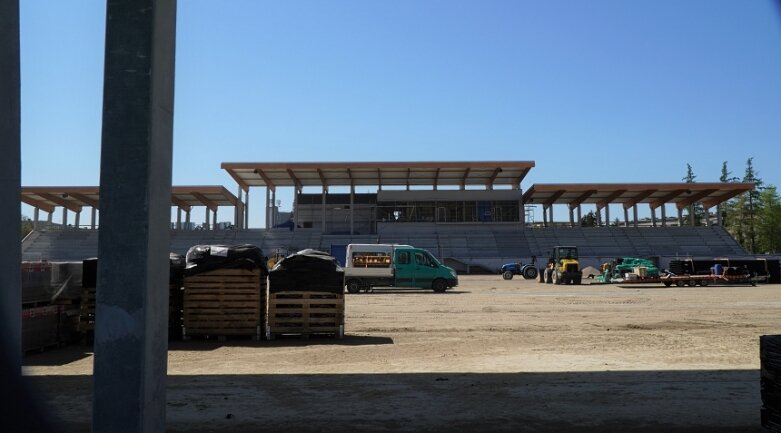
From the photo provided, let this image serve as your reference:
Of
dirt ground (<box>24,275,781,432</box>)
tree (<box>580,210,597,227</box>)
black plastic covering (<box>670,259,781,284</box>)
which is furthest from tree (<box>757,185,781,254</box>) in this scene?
dirt ground (<box>24,275,781,432</box>)

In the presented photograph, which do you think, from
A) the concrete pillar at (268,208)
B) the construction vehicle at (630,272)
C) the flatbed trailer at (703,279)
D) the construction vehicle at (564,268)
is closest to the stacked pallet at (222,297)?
the construction vehicle at (564,268)

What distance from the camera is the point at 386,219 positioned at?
63.8 metres

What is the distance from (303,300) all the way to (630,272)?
2958 centimetres

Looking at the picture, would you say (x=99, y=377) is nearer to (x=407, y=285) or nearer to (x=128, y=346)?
(x=128, y=346)

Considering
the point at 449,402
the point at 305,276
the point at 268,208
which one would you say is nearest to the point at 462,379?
the point at 449,402

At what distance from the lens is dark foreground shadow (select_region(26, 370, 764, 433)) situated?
586 cm

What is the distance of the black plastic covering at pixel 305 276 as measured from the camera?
41.3 feet

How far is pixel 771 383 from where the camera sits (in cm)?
462

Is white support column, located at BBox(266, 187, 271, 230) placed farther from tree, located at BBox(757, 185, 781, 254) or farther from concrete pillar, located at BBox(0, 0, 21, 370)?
tree, located at BBox(757, 185, 781, 254)

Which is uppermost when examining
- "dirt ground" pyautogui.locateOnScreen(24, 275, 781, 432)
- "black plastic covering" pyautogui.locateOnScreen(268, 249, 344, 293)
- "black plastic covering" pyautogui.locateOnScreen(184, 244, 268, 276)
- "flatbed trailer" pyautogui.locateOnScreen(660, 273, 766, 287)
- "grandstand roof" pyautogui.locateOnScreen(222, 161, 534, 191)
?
"grandstand roof" pyautogui.locateOnScreen(222, 161, 534, 191)

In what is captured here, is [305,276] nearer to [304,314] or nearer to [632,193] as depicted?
[304,314]

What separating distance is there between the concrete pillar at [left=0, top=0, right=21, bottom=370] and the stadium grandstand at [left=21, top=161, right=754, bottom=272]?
162 feet

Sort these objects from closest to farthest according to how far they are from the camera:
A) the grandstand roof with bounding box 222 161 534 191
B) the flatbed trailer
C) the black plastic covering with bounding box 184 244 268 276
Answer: the black plastic covering with bounding box 184 244 268 276, the flatbed trailer, the grandstand roof with bounding box 222 161 534 191

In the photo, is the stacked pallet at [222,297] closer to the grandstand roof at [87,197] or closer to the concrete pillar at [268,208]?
the grandstand roof at [87,197]
